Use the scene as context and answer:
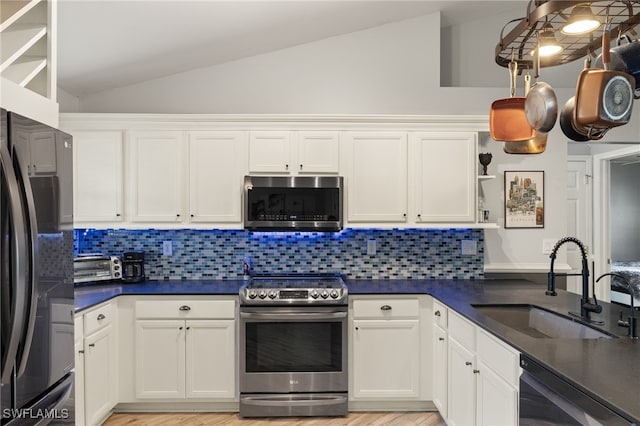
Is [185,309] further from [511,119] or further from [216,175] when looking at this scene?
[511,119]

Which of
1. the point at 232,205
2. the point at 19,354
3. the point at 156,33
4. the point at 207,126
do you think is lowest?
the point at 19,354

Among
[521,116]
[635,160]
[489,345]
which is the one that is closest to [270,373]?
[489,345]

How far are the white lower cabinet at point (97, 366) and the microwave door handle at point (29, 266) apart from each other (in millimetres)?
1215

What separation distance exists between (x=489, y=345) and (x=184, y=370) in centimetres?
207

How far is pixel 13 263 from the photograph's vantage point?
4.57 ft

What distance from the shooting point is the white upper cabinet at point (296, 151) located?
11.2 ft

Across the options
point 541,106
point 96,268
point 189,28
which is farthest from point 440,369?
point 189,28

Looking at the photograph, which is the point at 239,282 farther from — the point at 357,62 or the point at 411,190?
the point at 357,62

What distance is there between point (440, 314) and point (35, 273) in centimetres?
230

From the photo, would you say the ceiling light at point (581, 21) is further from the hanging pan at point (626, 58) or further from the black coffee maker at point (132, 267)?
the black coffee maker at point (132, 267)

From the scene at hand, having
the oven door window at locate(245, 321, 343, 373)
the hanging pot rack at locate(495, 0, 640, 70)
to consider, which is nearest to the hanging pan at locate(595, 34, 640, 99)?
the hanging pot rack at locate(495, 0, 640, 70)

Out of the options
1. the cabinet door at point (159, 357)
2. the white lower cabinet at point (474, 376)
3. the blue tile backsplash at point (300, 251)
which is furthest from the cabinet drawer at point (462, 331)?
the cabinet door at point (159, 357)

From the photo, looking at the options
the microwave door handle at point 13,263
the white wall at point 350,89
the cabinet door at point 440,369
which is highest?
the white wall at point 350,89

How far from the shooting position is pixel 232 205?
3406mm
